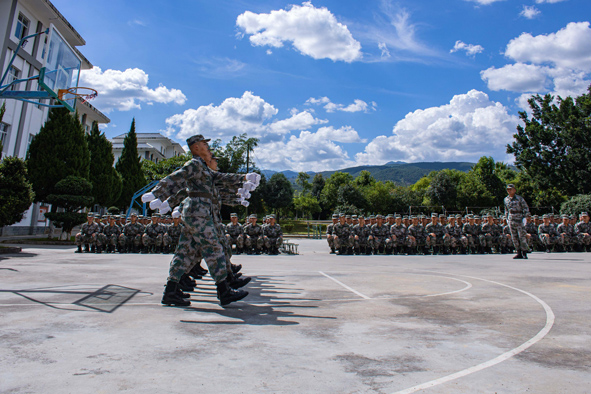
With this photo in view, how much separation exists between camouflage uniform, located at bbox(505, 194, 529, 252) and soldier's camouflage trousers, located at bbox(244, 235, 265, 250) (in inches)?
361

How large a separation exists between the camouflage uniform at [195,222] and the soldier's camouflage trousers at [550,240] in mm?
16717

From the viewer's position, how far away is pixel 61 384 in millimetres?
2352

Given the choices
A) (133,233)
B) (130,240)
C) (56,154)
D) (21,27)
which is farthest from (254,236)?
(21,27)

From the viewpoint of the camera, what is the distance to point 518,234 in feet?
42.6

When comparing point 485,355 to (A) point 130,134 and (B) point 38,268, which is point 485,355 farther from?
(A) point 130,134

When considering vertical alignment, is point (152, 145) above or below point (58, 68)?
above

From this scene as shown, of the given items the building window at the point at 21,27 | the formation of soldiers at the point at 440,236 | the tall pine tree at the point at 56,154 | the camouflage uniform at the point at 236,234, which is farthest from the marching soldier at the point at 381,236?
the building window at the point at 21,27

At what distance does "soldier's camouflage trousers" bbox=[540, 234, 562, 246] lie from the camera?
16688 mm

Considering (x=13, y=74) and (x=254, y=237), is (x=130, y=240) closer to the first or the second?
(x=254, y=237)

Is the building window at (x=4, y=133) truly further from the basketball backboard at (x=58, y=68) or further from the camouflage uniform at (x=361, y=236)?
the camouflage uniform at (x=361, y=236)

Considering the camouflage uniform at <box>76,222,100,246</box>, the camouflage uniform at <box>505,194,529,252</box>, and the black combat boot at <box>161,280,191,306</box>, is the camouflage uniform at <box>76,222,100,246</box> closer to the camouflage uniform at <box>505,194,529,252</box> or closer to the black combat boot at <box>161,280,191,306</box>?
the black combat boot at <box>161,280,191,306</box>

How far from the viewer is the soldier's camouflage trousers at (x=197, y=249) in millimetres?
4957

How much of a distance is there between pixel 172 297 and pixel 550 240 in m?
17.5

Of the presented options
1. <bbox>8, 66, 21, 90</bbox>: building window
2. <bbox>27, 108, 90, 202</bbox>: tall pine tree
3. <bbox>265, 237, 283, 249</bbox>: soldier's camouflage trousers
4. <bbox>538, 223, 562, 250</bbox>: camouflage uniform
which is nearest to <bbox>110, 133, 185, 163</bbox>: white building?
<bbox>8, 66, 21, 90</bbox>: building window
